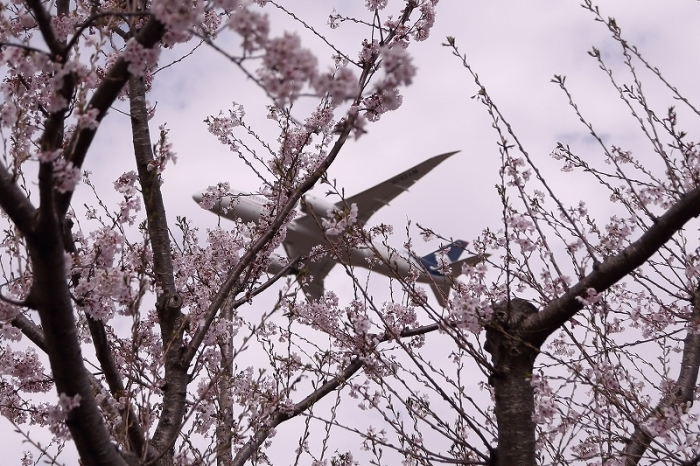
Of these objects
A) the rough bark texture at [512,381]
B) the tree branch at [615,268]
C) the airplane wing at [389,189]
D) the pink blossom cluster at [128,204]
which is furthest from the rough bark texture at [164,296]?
the airplane wing at [389,189]

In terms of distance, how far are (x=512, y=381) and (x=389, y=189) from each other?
14797mm

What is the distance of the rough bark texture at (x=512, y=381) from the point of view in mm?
2829

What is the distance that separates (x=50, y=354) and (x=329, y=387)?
2.75m

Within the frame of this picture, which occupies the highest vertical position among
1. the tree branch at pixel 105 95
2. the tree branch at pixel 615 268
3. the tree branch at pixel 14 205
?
the tree branch at pixel 615 268

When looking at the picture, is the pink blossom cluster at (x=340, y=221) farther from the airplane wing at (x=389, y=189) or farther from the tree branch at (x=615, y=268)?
the airplane wing at (x=389, y=189)

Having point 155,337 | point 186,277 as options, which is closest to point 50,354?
point 155,337

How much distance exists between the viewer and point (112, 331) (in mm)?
5176

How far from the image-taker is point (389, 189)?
1762cm

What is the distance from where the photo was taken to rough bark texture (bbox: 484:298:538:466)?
2829mm

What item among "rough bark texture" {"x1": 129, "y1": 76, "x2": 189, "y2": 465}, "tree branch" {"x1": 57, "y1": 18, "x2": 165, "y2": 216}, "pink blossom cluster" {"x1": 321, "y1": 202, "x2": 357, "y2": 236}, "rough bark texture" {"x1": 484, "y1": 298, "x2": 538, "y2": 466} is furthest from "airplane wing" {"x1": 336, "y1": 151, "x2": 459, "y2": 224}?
"tree branch" {"x1": 57, "y1": 18, "x2": 165, "y2": 216}

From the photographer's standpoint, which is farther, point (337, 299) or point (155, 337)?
point (337, 299)

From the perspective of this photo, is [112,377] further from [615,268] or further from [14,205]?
[615,268]

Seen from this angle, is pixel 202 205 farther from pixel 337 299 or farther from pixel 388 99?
pixel 388 99

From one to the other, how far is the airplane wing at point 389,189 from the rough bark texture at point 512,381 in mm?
10637
